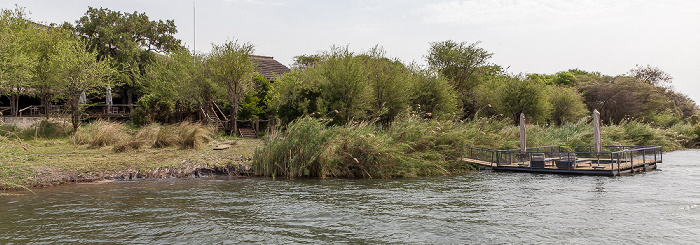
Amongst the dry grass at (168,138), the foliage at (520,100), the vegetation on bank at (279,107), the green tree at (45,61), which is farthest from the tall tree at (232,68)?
the foliage at (520,100)

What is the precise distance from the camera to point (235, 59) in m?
32.1

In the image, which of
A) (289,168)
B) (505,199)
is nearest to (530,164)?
(505,199)

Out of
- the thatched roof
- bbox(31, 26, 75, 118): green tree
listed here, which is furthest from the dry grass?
the thatched roof

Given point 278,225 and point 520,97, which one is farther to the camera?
point 520,97

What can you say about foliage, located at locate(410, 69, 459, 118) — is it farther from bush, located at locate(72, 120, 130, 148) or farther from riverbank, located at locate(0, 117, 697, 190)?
bush, located at locate(72, 120, 130, 148)

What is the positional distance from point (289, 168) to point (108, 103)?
2510cm

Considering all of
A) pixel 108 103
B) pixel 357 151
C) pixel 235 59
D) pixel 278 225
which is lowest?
pixel 278 225

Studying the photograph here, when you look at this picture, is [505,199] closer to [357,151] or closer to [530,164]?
[357,151]

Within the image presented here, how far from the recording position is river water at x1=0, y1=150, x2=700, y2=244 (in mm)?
10336

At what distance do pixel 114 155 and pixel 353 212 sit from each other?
1438 cm

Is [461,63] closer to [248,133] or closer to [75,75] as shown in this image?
[248,133]

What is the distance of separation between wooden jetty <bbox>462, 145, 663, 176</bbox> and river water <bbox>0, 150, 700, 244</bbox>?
8.06ft

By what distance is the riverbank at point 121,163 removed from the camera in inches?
712

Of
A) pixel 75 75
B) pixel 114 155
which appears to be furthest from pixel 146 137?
pixel 75 75
